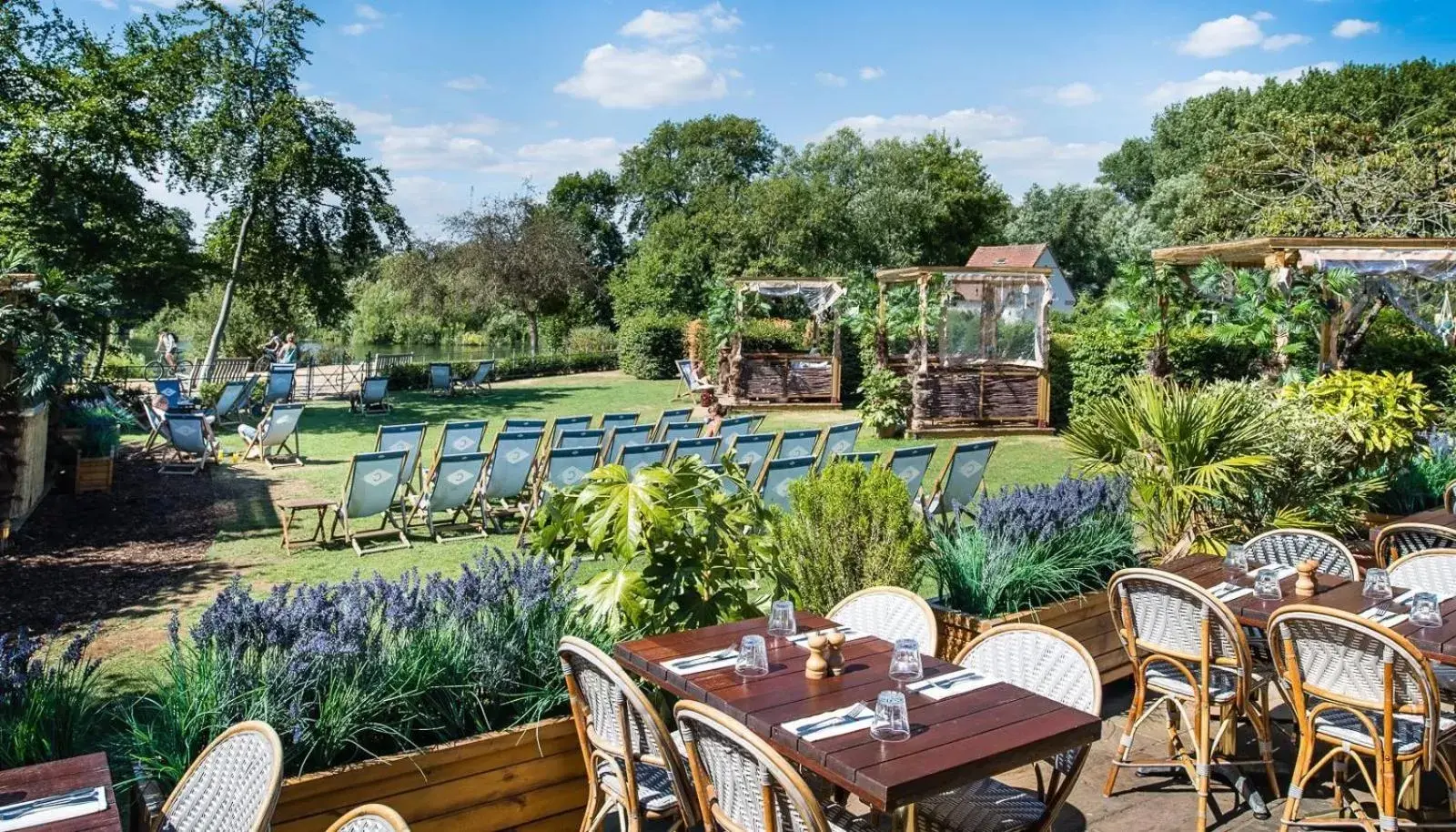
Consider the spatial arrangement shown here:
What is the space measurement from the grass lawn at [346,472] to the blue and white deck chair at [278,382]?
564mm

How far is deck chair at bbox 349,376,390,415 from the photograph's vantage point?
18.4 meters

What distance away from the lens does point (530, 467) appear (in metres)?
8.90

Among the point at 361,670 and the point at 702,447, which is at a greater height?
the point at 361,670

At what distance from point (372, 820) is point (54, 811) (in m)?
0.81

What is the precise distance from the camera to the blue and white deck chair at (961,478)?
317 inches

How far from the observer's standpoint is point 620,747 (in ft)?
9.83

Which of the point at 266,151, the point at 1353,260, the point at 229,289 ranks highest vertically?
the point at 266,151

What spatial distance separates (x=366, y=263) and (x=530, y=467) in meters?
16.4

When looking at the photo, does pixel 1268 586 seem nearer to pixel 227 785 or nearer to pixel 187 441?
pixel 227 785

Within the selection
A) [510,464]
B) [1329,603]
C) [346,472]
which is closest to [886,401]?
[346,472]

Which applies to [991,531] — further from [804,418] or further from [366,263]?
[366,263]

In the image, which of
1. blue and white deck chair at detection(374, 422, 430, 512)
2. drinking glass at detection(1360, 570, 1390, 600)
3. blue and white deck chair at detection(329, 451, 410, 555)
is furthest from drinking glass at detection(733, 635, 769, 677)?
blue and white deck chair at detection(374, 422, 430, 512)

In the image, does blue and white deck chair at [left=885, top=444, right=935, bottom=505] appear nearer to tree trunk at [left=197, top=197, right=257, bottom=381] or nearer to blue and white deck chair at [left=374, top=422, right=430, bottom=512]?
blue and white deck chair at [left=374, top=422, right=430, bottom=512]

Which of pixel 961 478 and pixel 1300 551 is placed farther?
pixel 961 478
